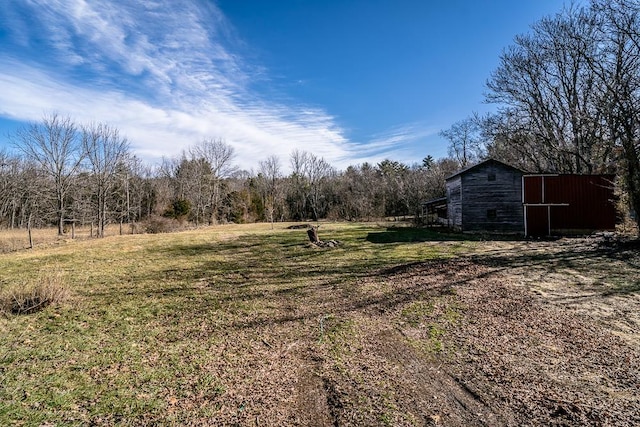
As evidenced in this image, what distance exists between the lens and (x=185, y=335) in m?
5.30

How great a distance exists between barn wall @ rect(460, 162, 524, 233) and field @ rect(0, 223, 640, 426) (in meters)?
9.61

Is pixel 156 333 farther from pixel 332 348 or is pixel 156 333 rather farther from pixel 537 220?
pixel 537 220

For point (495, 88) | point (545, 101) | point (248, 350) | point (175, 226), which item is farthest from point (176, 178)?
point (248, 350)

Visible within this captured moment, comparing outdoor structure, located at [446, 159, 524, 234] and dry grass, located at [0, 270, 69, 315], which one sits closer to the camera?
dry grass, located at [0, 270, 69, 315]

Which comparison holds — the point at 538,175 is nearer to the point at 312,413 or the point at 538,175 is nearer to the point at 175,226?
the point at 312,413

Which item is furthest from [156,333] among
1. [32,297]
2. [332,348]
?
[32,297]

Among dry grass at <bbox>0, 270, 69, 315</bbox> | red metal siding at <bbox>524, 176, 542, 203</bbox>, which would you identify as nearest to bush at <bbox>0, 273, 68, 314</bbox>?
dry grass at <bbox>0, 270, 69, 315</bbox>

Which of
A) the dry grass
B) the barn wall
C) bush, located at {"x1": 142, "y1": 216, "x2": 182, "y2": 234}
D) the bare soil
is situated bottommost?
the bare soil

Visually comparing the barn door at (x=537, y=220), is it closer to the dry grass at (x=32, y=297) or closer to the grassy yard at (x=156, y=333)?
the grassy yard at (x=156, y=333)

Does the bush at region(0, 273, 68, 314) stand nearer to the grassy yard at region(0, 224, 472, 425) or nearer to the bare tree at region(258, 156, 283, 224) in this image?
the grassy yard at region(0, 224, 472, 425)

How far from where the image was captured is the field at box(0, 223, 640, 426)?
3.31 metres

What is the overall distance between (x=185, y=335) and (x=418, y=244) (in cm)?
1196

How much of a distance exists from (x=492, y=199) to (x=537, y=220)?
103 inches

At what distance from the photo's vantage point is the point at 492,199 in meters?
19.7
